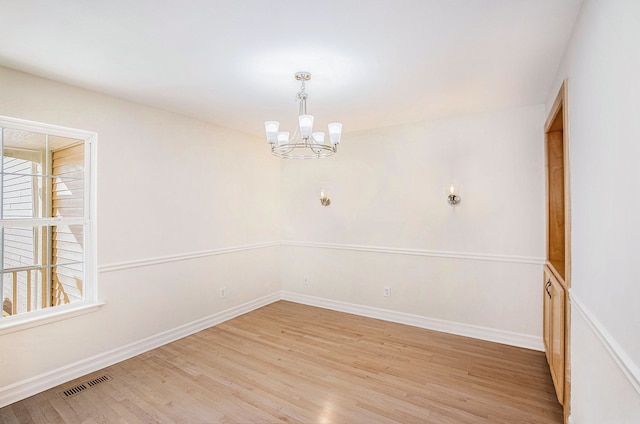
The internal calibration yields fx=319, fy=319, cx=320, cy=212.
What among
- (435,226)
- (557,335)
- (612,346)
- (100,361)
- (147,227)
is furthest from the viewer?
(435,226)

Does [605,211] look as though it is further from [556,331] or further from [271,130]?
[271,130]

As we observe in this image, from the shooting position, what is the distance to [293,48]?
2186 mm

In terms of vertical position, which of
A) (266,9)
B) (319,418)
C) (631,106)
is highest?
(266,9)

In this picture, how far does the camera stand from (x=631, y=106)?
3.60ft

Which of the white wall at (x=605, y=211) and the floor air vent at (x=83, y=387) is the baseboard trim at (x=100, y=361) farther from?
the white wall at (x=605, y=211)

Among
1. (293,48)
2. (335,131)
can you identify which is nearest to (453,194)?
(335,131)

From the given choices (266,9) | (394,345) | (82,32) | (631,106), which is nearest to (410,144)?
(394,345)

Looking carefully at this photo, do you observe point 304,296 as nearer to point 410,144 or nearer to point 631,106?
point 410,144

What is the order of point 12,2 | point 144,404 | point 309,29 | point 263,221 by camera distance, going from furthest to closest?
point 263,221
point 144,404
point 309,29
point 12,2

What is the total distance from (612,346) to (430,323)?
2.80 m

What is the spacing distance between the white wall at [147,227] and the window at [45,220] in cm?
11

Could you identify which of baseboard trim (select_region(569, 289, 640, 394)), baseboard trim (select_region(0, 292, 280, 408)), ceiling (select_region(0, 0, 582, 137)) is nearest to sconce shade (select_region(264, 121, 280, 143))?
ceiling (select_region(0, 0, 582, 137))

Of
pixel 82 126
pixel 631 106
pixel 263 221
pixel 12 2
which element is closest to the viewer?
pixel 631 106

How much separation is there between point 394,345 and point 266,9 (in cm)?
323
